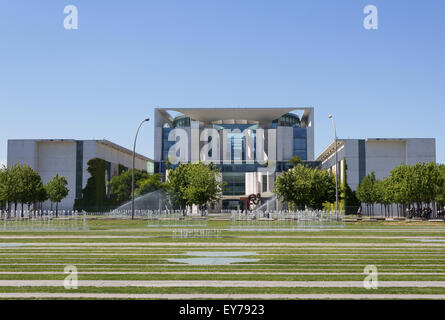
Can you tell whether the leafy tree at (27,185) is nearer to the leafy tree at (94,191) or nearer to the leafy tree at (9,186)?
the leafy tree at (9,186)

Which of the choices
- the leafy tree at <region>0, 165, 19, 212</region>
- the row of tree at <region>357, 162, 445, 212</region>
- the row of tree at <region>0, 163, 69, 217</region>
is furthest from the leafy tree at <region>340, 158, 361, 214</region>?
the leafy tree at <region>0, 165, 19, 212</region>

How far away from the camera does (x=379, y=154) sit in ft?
322

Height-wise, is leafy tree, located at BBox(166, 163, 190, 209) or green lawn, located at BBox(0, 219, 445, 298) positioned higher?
leafy tree, located at BBox(166, 163, 190, 209)

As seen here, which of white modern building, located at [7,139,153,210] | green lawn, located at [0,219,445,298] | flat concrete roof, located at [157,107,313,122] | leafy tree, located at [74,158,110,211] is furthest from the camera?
flat concrete roof, located at [157,107,313,122]

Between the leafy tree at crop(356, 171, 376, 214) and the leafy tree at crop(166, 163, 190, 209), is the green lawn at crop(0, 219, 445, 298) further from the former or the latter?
the leafy tree at crop(356, 171, 376, 214)

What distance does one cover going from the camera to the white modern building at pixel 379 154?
9650cm

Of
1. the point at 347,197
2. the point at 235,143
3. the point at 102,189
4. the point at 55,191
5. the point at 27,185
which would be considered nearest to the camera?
the point at 27,185

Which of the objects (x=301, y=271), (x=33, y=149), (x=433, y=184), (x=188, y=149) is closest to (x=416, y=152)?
(x=433, y=184)

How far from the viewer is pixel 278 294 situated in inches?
343

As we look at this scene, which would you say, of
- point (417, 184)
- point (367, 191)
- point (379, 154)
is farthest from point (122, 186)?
point (417, 184)

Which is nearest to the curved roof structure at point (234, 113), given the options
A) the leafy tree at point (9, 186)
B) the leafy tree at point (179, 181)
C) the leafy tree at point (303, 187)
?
the leafy tree at point (179, 181)

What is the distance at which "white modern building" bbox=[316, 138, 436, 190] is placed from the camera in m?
96.5

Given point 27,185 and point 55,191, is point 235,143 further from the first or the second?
point 27,185

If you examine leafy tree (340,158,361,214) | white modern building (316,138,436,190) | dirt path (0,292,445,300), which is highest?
white modern building (316,138,436,190)
